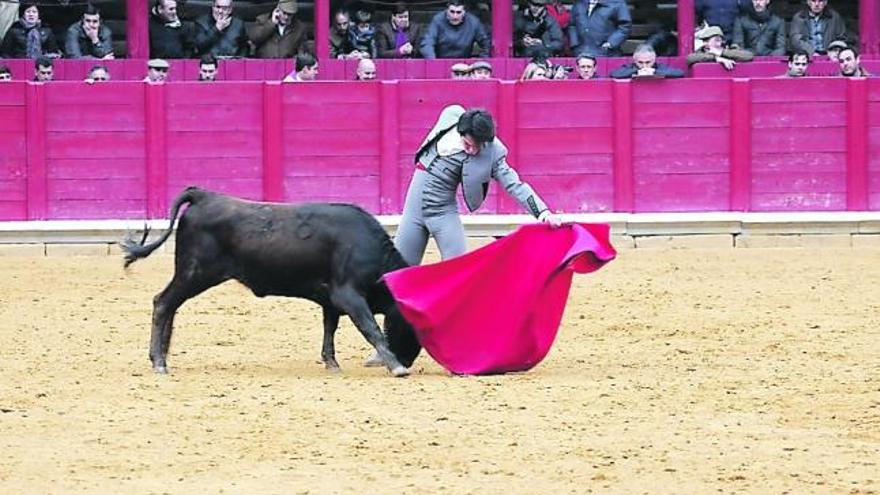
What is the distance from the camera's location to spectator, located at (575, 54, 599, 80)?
15477mm

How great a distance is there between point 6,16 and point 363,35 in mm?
2660

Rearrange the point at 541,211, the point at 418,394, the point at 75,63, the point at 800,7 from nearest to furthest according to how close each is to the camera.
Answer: the point at 418,394
the point at 541,211
the point at 75,63
the point at 800,7

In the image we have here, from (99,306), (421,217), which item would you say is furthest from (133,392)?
(99,306)

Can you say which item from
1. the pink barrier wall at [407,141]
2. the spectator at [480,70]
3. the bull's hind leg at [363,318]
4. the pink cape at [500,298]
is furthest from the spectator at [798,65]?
the bull's hind leg at [363,318]

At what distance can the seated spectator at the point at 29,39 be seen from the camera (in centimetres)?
1606

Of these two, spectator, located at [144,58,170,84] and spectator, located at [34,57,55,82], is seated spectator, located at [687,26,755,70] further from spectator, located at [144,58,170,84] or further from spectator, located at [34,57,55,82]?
spectator, located at [34,57,55,82]

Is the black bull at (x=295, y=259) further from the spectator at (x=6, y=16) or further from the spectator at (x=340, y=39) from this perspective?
the spectator at (x=6, y=16)

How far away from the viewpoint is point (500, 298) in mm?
9203

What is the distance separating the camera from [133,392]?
8625 mm

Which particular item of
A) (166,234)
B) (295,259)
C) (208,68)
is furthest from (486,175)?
(208,68)

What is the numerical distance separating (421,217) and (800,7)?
28.5 feet

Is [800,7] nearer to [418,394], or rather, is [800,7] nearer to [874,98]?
[874,98]

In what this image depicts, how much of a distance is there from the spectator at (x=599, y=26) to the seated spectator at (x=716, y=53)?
0.56 meters

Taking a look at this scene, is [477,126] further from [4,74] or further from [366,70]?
[4,74]
